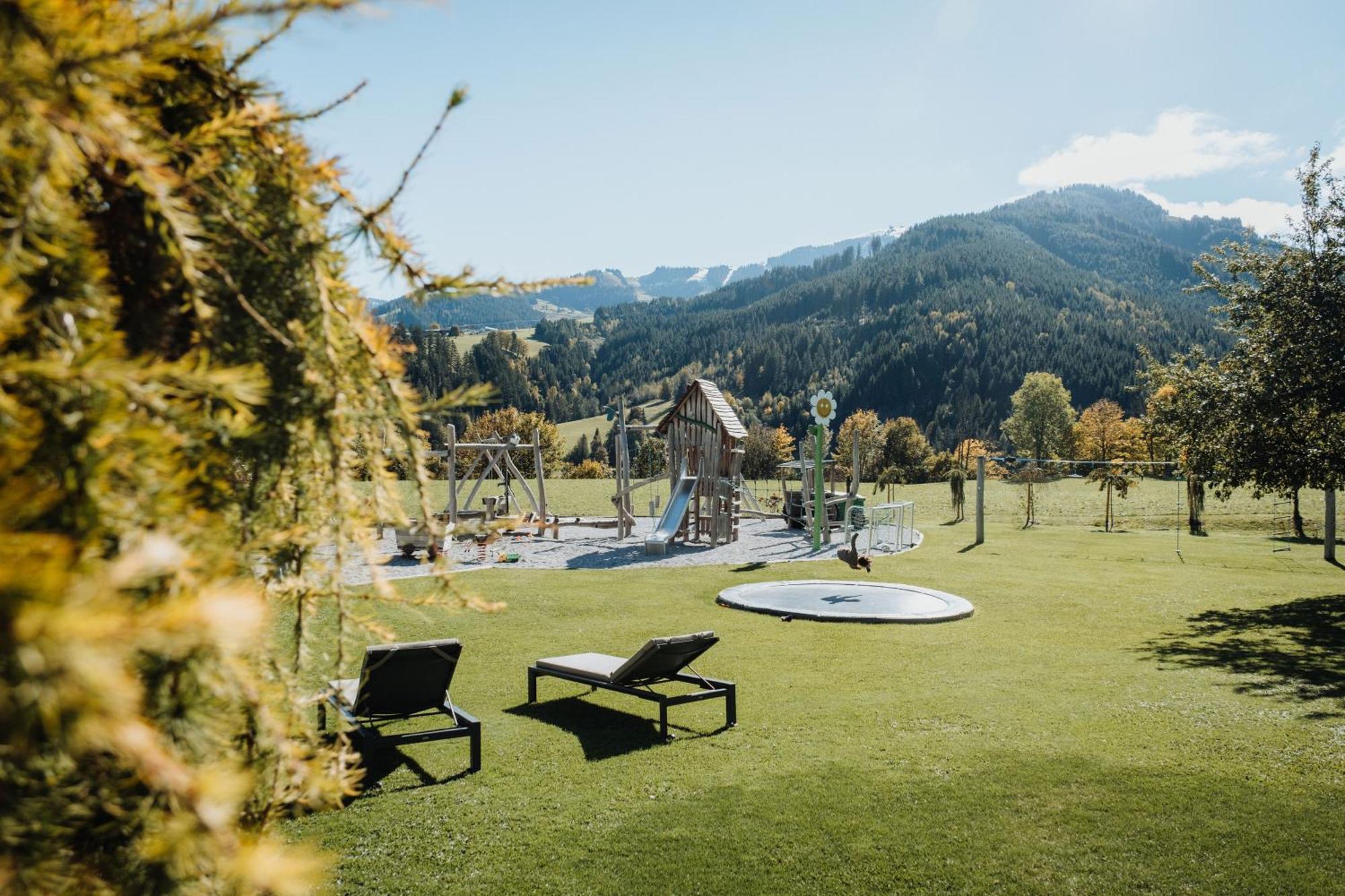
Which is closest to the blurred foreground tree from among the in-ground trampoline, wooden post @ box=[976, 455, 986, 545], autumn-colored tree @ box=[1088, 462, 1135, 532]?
the in-ground trampoline

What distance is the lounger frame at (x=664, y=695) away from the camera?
6.84m

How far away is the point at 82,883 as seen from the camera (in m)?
1.27

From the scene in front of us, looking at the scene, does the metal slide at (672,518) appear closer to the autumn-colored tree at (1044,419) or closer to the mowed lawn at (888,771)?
the mowed lawn at (888,771)

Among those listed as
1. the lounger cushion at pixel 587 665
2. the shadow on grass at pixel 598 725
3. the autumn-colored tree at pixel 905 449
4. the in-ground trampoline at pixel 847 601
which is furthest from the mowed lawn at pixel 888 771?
the autumn-colored tree at pixel 905 449

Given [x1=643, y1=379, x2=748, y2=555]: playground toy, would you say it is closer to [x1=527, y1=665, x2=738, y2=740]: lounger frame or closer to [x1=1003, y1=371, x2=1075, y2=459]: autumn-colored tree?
[x1=527, y1=665, x2=738, y2=740]: lounger frame

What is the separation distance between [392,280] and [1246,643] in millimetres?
12265

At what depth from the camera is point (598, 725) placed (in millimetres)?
7191

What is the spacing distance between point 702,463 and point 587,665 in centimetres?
1480

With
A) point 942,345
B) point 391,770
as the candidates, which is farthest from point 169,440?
point 942,345

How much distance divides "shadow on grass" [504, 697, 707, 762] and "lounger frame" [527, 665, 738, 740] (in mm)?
141

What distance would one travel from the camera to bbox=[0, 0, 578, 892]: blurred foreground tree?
35.8 inches

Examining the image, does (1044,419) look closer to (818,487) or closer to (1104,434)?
(1104,434)

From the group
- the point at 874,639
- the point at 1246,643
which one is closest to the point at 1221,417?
the point at 1246,643

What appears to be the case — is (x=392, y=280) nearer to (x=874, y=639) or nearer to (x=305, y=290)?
(x=305, y=290)
